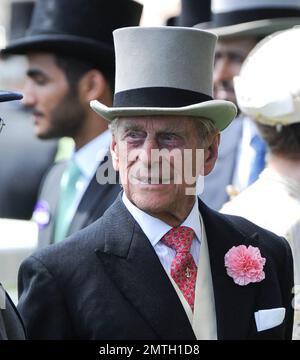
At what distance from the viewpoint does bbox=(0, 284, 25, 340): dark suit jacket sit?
3.72m

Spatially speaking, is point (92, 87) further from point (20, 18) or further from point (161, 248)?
point (20, 18)

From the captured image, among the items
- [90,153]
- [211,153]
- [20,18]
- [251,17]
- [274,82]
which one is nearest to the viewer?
[211,153]

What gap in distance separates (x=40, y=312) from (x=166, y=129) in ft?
2.38

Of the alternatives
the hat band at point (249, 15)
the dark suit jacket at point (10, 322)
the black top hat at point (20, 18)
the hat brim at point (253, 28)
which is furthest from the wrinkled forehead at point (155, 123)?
the black top hat at point (20, 18)

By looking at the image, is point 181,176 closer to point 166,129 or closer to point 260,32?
point 166,129

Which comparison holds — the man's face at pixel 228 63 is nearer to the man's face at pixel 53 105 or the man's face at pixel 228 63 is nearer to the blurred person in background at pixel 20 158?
the man's face at pixel 53 105

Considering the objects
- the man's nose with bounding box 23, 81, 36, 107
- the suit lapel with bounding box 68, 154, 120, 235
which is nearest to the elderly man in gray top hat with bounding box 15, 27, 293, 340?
the suit lapel with bounding box 68, 154, 120, 235

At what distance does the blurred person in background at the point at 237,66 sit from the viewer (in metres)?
6.39

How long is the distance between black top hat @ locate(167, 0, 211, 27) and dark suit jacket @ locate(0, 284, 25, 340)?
12.8ft

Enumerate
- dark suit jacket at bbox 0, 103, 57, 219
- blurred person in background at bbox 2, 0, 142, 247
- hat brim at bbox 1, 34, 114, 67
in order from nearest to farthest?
blurred person in background at bbox 2, 0, 142, 247
hat brim at bbox 1, 34, 114, 67
dark suit jacket at bbox 0, 103, 57, 219

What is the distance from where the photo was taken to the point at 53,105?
638cm

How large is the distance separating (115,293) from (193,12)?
12.7ft

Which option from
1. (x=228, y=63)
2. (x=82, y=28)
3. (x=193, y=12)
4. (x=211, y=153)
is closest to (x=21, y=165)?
(x=193, y=12)

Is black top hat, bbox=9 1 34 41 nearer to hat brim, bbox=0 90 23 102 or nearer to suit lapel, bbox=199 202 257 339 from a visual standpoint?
suit lapel, bbox=199 202 257 339
